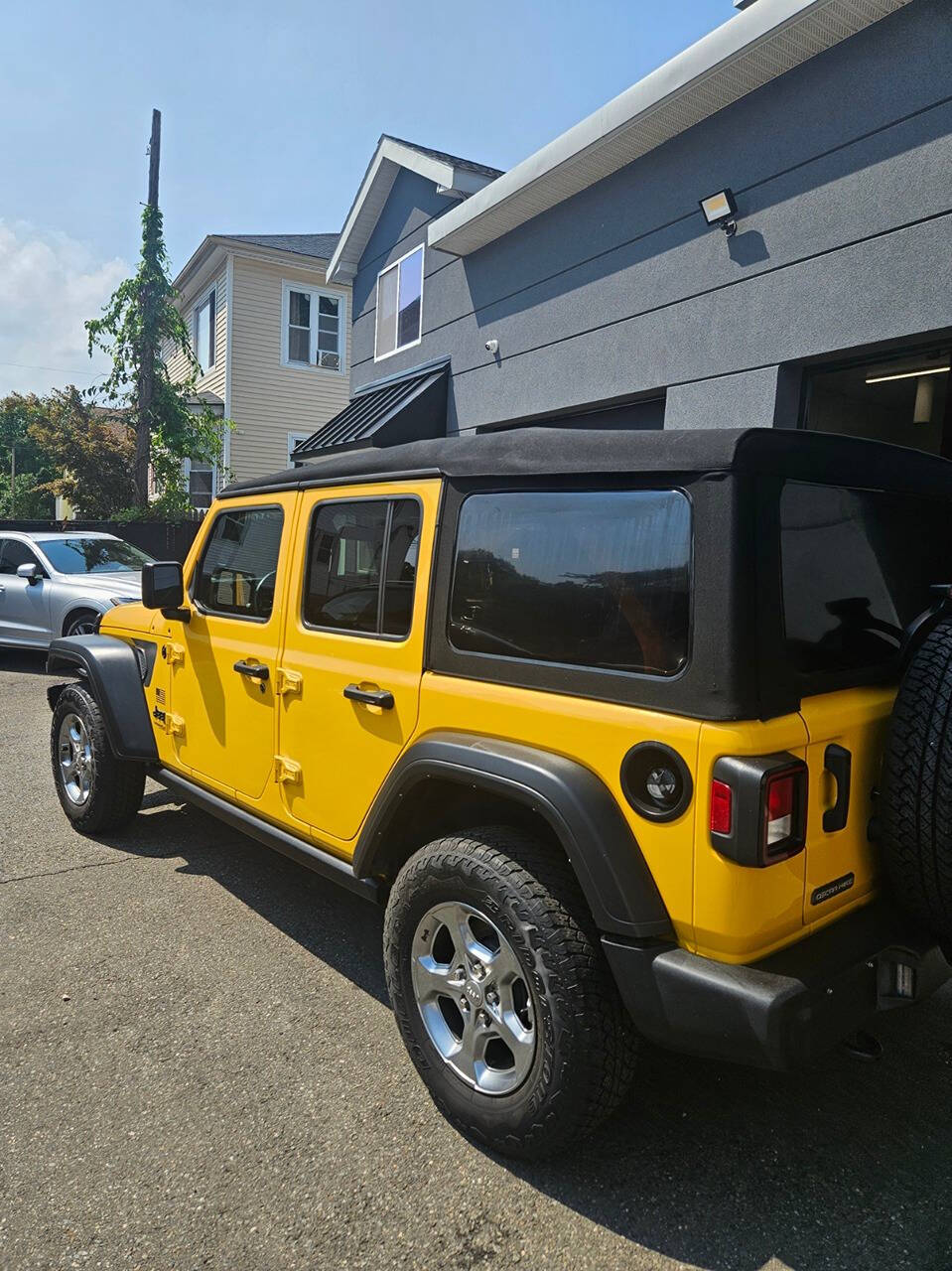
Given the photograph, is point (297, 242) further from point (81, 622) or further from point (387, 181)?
point (81, 622)

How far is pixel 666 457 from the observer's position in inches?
80.3

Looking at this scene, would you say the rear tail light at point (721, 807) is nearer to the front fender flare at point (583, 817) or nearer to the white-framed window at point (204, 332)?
the front fender flare at point (583, 817)

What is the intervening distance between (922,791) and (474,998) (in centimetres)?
125

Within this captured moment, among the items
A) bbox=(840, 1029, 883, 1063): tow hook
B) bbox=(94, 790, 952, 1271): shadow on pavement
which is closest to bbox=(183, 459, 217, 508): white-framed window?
bbox=(94, 790, 952, 1271): shadow on pavement

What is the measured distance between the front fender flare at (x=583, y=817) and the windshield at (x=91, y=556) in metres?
9.33

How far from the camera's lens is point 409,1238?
202 centimetres

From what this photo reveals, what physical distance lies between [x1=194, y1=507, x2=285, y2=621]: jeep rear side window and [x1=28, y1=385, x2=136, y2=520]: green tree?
58.2 ft

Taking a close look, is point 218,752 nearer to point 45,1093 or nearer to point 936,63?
point 45,1093

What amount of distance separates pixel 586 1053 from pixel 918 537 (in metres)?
1.76

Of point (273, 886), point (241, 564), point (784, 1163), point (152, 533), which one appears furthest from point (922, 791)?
point (152, 533)

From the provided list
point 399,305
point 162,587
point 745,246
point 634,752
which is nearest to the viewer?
point 634,752

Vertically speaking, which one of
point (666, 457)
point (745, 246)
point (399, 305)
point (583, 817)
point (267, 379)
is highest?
point (267, 379)

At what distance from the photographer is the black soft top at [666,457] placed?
1.98 meters

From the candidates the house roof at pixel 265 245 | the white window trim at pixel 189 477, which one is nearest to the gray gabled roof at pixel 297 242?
the house roof at pixel 265 245
